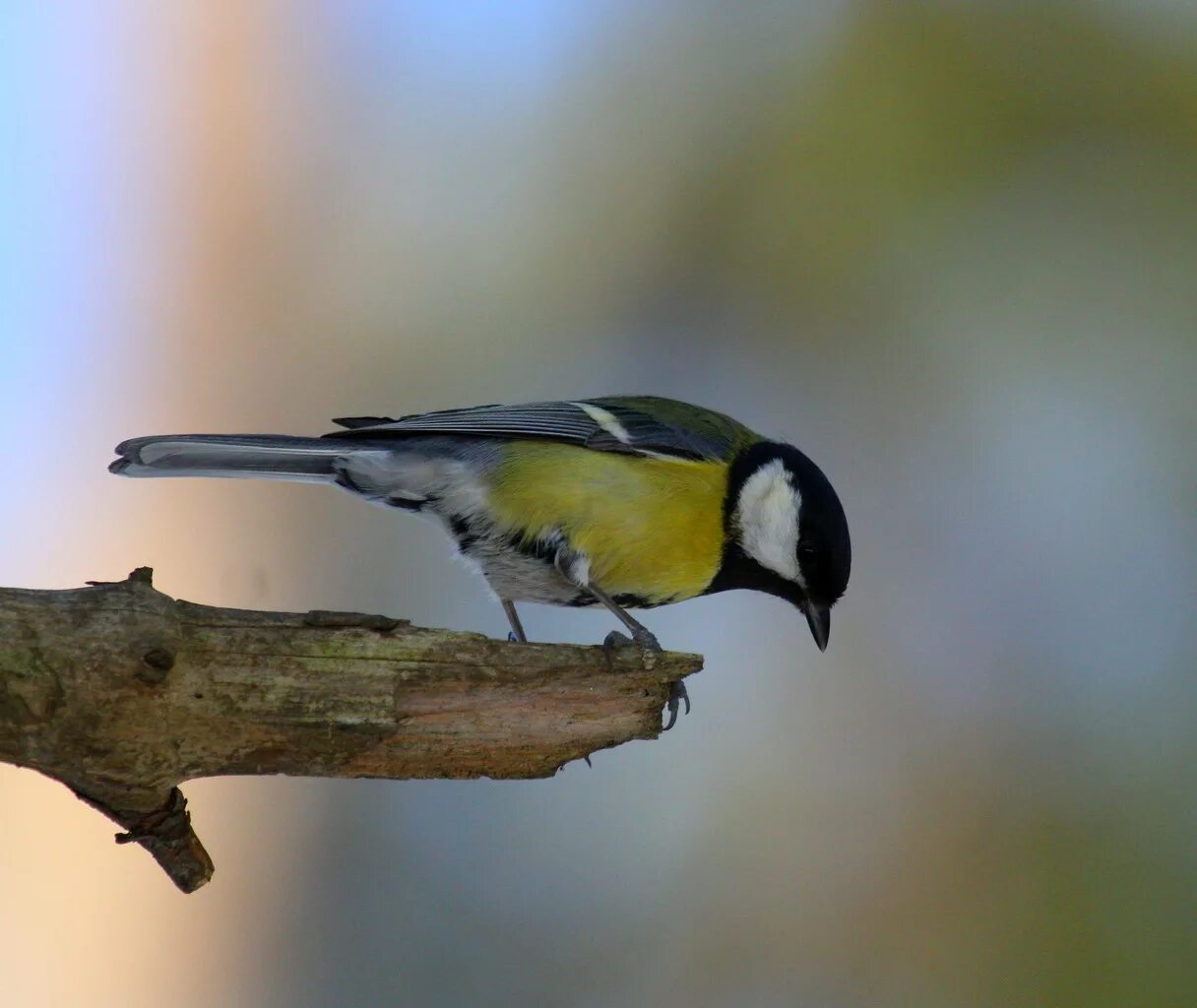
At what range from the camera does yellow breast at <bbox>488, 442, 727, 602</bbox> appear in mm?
1881

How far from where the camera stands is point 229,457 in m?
1.72

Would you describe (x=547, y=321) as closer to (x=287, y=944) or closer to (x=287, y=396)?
(x=287, y=396)

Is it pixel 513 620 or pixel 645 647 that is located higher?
pixel 645 647

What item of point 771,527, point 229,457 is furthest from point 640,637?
point 229,457

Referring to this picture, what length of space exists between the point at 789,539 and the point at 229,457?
1.02m

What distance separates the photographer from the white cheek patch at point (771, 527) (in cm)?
198

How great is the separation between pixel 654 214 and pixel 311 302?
1.09 metres

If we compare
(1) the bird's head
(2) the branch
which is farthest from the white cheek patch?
(2) the branch

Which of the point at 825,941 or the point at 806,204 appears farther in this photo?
the point at 806,204

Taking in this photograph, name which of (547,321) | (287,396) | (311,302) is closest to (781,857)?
(547,321)

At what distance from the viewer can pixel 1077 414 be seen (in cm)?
300

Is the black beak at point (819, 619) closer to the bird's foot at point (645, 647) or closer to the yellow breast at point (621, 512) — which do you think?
the yellow breast at point (621, 512)

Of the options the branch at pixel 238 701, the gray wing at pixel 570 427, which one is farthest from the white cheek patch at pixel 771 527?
the branch at pixel 238 701

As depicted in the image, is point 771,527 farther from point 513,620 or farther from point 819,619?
point 513,620
